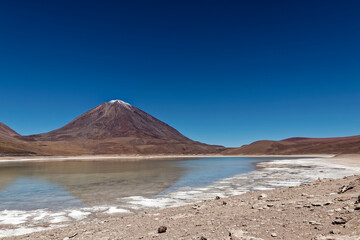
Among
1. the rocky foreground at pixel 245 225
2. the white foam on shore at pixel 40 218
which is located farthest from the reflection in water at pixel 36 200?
the rocky foreground at pixel 245 225

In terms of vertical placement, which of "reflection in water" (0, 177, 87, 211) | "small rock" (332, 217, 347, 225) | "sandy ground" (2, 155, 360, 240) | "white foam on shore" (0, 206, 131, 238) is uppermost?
"small rock" (332, 217, 347, 225)

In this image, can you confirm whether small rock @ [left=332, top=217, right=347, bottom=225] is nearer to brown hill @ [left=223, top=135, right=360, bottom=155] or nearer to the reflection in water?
the reflection in water

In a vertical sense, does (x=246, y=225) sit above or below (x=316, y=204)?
below

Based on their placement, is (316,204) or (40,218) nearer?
(316,204)

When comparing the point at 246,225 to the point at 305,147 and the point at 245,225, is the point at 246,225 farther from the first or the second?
the point at 305,147

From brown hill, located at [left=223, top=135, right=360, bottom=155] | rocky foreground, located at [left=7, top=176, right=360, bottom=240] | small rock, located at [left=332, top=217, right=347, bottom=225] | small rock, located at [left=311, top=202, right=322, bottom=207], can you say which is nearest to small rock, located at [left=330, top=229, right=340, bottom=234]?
rocky foreground, located at [left=7, top=176, right=360, bottom=240]

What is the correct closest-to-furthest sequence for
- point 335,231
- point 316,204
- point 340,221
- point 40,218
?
point 335,231 < point 340,221 < point 316,204 < point 40,218

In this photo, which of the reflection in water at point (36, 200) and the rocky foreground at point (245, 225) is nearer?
the rocky foreground at point (245, 225)

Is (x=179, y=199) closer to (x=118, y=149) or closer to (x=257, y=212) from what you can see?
(x=257, y=212)

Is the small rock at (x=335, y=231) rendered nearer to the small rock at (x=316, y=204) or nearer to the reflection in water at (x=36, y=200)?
the small rock at (x=316, y=204)

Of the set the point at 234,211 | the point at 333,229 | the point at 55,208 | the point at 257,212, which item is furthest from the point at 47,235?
the point at 333,229

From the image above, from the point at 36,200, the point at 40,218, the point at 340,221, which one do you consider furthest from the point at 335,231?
the point at 36,200

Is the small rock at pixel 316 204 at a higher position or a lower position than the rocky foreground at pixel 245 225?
higher

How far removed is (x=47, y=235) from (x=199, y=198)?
281 inches
